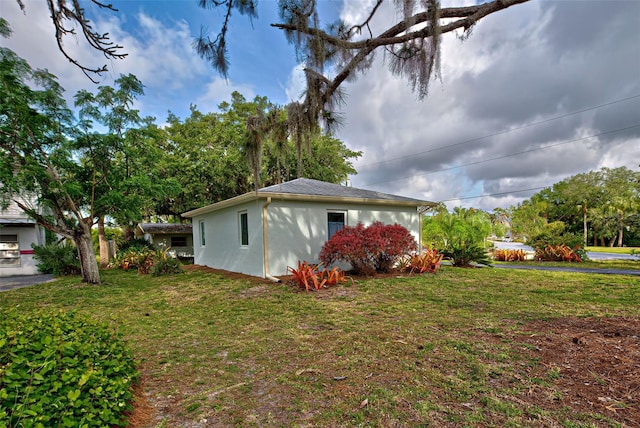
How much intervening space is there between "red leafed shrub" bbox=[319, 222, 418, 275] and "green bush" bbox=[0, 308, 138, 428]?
5.88 meters

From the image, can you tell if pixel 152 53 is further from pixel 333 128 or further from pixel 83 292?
pixel 83 292

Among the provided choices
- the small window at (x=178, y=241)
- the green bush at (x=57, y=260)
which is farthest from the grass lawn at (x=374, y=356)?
the small window at (x=178, y=241)

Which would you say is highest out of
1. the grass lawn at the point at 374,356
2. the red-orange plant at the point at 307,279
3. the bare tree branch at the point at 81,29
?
the bare tree branch at the point at 81,29

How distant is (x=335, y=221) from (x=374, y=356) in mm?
6874

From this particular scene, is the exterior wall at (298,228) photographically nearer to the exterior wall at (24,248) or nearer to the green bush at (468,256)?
the green bush at (468,256)

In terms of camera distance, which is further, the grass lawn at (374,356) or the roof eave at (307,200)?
the roof eave at (307,200)

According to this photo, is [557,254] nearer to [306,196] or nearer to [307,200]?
[307,200]

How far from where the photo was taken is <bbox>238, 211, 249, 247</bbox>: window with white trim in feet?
32.1

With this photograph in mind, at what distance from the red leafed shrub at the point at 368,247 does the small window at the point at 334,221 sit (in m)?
1.30

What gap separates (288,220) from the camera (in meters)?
9.01

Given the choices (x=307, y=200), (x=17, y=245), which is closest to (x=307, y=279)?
(x=307, y=200)

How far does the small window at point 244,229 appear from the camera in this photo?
9.80 m

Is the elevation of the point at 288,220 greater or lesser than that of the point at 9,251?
greater

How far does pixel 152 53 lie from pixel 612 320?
24.1ft
